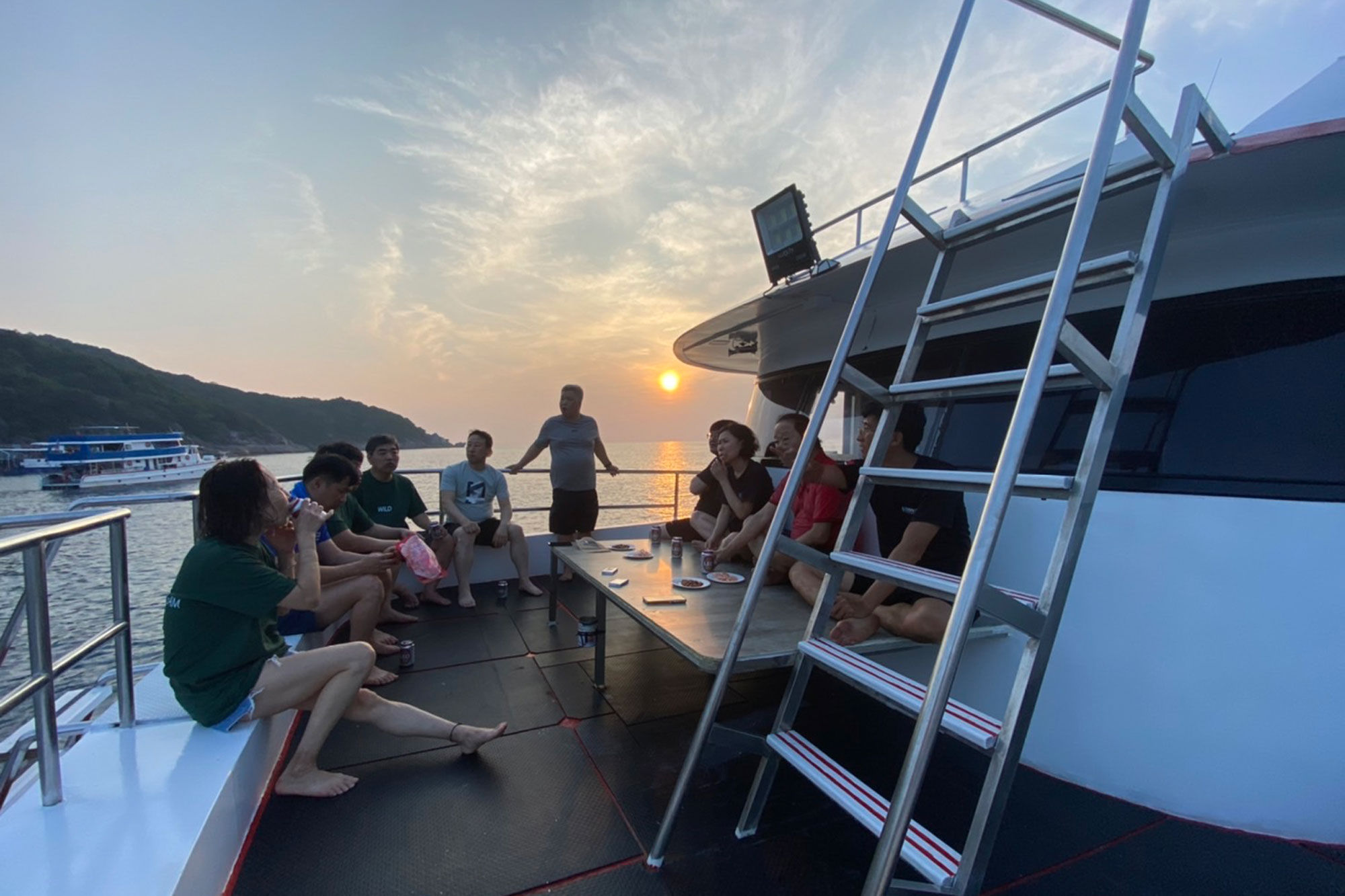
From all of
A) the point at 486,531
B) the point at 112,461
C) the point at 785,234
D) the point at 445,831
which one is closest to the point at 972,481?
the point at 445,831

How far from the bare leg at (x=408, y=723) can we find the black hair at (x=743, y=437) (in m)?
2.28

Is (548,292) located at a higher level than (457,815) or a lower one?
higher

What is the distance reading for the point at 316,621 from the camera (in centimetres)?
274

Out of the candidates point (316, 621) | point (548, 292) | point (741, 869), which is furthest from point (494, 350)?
point (741, 869)

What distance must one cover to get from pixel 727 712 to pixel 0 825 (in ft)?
7.80

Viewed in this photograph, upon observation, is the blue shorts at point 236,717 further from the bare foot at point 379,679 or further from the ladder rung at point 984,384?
the ladder rung at point 984,384

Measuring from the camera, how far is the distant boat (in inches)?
990

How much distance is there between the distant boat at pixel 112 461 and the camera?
25141mm

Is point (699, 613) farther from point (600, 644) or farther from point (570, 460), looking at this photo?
point (570, 460)

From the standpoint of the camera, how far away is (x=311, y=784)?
6.32 feet

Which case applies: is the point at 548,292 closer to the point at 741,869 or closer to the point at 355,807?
the point at 355,807

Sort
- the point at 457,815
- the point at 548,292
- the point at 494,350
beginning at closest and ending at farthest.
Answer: the point at 457,815, the point at 548,292, the point at 494,350

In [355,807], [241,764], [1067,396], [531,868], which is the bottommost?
[355,807]

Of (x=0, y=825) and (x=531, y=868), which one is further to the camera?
Answer: (x=531, y=868)
